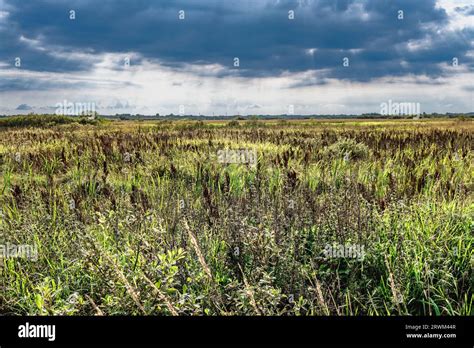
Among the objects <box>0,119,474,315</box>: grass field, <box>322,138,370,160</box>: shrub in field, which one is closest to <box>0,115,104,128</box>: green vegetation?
<box>322,138,370,160</box>: shrub in field

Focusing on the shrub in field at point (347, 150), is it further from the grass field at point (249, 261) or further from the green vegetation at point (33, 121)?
the green vegetation at point (33, 121)

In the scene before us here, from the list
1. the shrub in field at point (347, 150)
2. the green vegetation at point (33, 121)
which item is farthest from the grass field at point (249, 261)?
the green vegetation at point (33, 121)

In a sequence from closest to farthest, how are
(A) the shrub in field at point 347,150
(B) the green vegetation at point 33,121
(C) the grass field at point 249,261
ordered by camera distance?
(C) the grass field at point 249,261 < (A) the shrub in field at point 347,150 < (B) the green vegetation at point 33,121

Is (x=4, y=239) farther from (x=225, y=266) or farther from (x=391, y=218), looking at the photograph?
(x=391, y=218)

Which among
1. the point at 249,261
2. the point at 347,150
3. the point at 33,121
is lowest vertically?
the point at 249,261

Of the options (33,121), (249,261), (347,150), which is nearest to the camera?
(249,261)

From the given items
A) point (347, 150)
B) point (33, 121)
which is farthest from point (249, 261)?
point (33, 121)

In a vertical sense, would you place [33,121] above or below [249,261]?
above

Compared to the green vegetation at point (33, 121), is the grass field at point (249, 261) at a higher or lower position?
lower

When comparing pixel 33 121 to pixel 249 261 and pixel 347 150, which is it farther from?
pixel 249 261

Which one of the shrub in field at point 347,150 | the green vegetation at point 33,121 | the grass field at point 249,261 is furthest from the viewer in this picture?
the green vegetation at point 33,121

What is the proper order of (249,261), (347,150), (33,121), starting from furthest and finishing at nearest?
(33,121) < (347,150) < (249,261)

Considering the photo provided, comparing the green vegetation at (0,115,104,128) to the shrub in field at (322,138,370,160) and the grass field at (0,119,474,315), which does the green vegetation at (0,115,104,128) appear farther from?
the grass field at (0,119,474,315)
